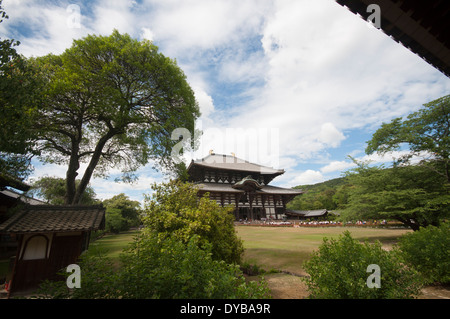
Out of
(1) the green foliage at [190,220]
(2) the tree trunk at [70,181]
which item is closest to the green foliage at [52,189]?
(2) the tree trunk at [70,181]

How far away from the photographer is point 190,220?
552cm

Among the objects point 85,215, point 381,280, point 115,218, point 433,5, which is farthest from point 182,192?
point 115,218

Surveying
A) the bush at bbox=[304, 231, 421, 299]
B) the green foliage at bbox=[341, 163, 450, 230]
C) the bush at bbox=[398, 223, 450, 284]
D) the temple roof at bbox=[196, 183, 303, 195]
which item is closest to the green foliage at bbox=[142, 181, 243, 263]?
the bush at bbox=[304, 231, 421, 299]

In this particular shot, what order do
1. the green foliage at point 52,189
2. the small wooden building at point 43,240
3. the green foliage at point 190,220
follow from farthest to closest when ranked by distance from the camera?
the green foliage at point 52,189 → the small wooden building at point 43,240 → the green foliage at point 190,220

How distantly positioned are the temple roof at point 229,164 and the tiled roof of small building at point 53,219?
22020 mm

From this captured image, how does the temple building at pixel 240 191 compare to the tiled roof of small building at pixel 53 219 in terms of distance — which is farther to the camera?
the temple building at pixel 240 191

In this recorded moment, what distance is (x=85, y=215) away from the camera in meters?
7.89

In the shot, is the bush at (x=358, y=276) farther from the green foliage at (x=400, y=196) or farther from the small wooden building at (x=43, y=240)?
the green foliage at (x=400, y=196)

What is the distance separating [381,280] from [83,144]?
16.9m

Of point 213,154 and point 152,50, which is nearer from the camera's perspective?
point 152,50

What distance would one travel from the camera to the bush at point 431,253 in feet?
15.9

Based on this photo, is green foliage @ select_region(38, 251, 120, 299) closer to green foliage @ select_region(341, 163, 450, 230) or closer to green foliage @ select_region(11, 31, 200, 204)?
green foliage @ select_region(11, 31, 200, 204)

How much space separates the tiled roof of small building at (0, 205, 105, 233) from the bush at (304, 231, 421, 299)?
305 inches
